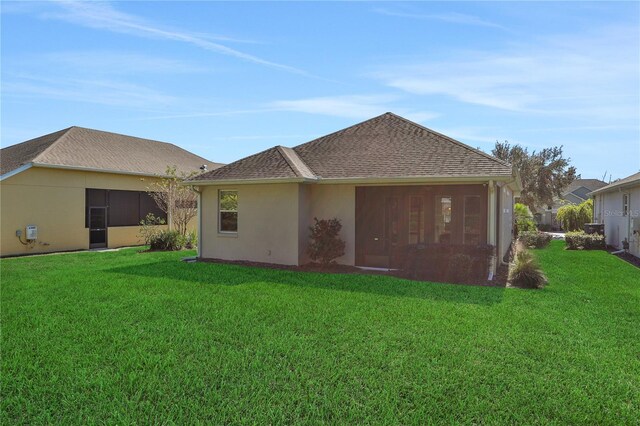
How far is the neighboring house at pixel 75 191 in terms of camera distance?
1553 cm

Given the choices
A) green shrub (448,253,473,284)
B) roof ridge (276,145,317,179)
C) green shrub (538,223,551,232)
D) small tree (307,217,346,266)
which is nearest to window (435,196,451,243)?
green shrub (448,253,473,284)

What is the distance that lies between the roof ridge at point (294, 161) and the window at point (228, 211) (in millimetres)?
2190

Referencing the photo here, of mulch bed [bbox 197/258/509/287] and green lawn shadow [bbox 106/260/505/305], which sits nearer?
green lawn shadow [bbox 106/260/505/305]

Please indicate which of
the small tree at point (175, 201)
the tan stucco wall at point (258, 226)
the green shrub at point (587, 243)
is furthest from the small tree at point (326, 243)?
the green shrub at point (587, 243)

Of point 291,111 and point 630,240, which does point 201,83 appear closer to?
point 291,111

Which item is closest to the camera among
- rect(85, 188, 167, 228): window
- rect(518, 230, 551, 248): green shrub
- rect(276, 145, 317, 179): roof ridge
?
rect(276, 145, 317, 179): roof ridge

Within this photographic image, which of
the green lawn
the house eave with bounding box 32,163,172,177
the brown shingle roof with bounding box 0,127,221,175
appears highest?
the brown shingle roof with bounding box 0,127,221,175

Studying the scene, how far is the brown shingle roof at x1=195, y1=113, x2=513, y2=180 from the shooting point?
1146 cm

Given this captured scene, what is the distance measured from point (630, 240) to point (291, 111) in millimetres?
15249

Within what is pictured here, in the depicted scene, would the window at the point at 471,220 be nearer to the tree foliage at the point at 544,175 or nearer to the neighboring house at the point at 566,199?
the neighboring house at the point at 566,199

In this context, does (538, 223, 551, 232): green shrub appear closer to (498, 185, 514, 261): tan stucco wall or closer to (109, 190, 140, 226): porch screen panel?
(498, 185, 514, 261): tan stucco wall

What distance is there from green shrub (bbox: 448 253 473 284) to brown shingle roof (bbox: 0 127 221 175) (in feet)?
49.6

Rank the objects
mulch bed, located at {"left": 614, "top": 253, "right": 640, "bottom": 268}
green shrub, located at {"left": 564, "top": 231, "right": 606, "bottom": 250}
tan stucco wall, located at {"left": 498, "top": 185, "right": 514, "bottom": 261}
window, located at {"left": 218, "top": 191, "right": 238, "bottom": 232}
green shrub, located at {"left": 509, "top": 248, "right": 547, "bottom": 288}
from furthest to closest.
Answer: green shrub, located at {"left": 564, "top": 231, "right": 606, "bottom": 250}
mulch bed, located at {"left": 614, "top": 253, "right": 640, "bottom": 268}
window, located at {"left": 218, "top": 191, "right": 238, "bottom": 232}
tan stucco wall, located at {"left": 498, "top": 185, "right": 514, "bottom": 261}
green shrub, located at {"left": 509, "top": 248, "right": 547, "bottom": 288}

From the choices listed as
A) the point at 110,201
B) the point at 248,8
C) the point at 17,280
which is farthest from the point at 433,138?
the point at 110,201
